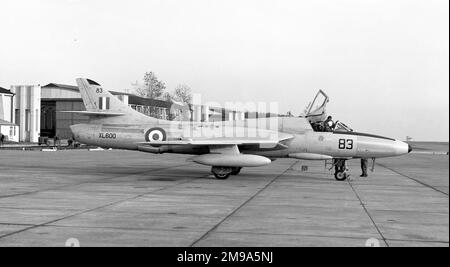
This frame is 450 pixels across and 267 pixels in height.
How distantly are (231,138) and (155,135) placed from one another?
2.89m

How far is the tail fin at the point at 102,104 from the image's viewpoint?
20141 mm

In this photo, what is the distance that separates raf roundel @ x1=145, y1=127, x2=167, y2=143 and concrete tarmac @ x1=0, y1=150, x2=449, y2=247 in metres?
2.07

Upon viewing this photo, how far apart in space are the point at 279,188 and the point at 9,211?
8.23 m

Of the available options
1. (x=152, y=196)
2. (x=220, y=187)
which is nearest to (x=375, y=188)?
(x=220, y=187)

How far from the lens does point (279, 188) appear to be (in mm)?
16172

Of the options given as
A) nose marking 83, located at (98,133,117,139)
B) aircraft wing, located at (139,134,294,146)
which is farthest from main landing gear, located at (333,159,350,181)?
nose marking 83, located at (98,133,117,139)

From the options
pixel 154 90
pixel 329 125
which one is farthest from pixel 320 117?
pixel 154 90

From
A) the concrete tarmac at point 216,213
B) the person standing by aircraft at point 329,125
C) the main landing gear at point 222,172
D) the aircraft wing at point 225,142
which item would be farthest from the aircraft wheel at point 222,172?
the person standing by aircraft at point 329,125

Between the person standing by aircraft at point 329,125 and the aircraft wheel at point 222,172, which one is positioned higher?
the person standing by aircraft at point 329,125

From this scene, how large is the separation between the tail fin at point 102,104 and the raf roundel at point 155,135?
2.20 ft

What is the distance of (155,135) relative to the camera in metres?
19.7

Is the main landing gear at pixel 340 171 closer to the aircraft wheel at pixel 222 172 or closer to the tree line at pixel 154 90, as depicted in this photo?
the aircraft wheel at pixel 222 172
